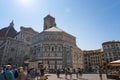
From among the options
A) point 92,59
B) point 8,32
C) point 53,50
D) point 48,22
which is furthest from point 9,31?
point 92,59

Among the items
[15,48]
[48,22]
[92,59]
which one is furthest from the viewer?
[92,59]

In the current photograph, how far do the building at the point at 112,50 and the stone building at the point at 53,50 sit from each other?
18273 mm

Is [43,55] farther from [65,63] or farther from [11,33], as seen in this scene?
[11,33]

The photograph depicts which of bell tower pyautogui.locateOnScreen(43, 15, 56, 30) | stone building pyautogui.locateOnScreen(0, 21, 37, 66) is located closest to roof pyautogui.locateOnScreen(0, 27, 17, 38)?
stone building pyautogui.locateOnScreen(0, 21, 37, 66)

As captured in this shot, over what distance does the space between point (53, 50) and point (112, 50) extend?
28.3 metres

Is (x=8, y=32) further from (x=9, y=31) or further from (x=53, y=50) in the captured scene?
(x=53, y=50)

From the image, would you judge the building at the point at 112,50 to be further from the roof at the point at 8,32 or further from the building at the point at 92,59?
the roof at the point at 8,32

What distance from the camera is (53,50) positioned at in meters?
46.7

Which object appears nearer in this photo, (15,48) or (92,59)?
(15,48)

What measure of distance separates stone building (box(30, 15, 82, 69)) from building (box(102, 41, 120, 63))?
18.3 meters

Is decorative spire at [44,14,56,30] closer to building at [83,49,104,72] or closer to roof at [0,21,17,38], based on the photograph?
roof at [0,21,17,38]

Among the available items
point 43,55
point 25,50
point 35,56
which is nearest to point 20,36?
point 25,50

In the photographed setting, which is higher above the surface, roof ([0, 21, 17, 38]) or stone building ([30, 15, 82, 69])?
roof ([0, 21, 17, 38])

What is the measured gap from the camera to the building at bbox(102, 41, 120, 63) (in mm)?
58094
